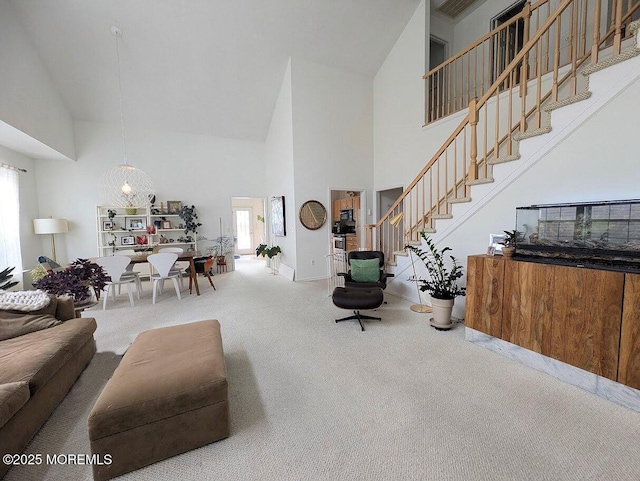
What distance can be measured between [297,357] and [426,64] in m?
5.37

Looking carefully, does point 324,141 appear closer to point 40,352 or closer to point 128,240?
point 128,240

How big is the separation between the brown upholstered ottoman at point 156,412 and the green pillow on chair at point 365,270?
2.32m

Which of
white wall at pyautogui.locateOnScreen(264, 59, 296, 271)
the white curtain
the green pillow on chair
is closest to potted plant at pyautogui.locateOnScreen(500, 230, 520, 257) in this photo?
the green pillow on chair

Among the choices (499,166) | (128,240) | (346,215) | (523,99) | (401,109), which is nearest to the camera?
(523,99)

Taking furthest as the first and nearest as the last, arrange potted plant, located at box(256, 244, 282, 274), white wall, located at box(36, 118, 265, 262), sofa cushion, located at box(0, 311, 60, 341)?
potted plant, located at box(256, 244, 282, 274) → white wall, located at box(36, 118, 265, 262) → sofa cushion, located at box(0, 311, 60, 341)

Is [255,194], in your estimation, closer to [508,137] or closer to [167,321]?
[167,321]

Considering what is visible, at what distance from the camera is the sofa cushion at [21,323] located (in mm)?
2041

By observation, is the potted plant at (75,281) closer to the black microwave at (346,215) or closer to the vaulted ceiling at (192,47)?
the vaulted ceiling at (192,47)

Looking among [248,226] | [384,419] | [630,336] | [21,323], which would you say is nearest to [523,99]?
A: [630,336]

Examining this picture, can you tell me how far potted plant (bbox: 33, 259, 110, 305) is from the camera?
8.25 ft

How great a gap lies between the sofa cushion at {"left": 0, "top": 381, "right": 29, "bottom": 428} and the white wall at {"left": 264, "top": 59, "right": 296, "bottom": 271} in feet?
13.9

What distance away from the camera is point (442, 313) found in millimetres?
2943

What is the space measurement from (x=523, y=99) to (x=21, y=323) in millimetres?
4948

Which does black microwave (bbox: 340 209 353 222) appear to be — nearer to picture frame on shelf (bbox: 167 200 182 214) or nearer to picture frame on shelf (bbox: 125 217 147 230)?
picture frame on shelf (bbox: 167 200 182 214)
